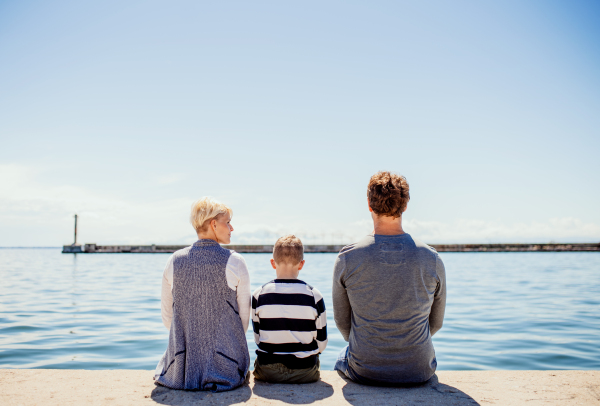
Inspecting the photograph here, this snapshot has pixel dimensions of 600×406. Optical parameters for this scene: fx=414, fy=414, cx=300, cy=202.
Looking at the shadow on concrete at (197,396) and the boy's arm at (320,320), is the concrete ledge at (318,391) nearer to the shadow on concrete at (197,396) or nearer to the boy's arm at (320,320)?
the shadow on concrete at (197,396)

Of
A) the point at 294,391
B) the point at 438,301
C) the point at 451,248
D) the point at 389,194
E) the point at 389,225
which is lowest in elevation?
the point at 451,248

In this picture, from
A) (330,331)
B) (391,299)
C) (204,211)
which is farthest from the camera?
(330,331)

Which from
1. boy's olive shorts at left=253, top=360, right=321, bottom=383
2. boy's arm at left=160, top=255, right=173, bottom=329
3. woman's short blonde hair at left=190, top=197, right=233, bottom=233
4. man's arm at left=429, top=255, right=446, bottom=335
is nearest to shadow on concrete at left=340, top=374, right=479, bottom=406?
boy's olive shorts at left=253, top=360, right=321, bottom=383

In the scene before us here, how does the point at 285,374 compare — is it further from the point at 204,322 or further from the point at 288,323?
the point at 204,322

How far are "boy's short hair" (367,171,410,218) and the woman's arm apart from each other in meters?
0.96

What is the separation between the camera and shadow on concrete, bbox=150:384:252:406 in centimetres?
257

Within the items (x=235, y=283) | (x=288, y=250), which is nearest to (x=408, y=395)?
(x=288, y=250)

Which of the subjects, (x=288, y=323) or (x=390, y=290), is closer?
(x=390, y=290)

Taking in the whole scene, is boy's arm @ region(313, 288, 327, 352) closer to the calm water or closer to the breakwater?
the calm water

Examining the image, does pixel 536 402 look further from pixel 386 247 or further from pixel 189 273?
pixel 189 273

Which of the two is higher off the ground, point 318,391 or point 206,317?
point 206,317

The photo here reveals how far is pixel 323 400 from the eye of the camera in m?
2.62

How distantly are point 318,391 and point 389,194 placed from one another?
1.41m

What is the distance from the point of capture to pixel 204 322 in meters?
2.75
